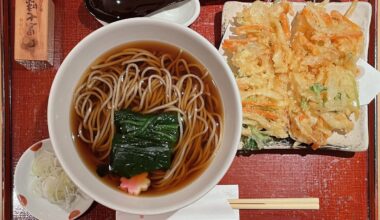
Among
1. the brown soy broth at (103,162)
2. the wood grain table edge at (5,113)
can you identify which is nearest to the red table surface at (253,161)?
the wood grain table edge at (5,113)

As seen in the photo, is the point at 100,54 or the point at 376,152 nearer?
the point at 100,54

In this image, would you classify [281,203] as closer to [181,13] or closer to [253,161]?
[253,161]

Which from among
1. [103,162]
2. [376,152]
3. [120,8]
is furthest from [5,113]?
[376,152]

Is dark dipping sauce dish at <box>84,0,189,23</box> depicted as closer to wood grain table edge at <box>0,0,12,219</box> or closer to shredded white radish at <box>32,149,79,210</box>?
wood grain table edge at <box>0,0,12,219</box>

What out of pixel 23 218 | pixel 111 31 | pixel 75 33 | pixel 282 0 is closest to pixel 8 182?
pixel 23 218

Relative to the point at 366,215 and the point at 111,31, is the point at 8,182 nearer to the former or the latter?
the point at 111,31

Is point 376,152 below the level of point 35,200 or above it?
above

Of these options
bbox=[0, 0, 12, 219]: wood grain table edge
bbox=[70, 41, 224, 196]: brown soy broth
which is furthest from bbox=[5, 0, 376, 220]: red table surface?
bbox=[70, 41, 224, 196]: brown soy broth
